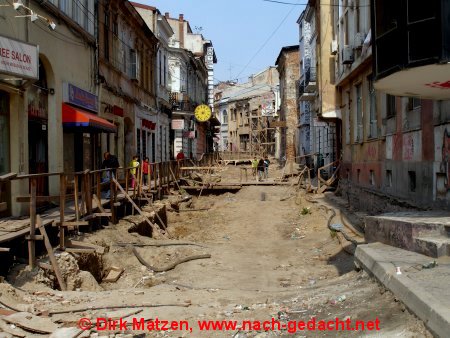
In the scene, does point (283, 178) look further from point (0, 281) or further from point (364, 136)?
point (0, 281)

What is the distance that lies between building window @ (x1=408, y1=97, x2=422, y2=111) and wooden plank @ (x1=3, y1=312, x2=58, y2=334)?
8328 mm

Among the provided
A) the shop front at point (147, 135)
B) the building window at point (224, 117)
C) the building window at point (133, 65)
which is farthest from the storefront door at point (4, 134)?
the building window at point (224, 117)

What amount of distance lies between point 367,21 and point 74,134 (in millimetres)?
9531

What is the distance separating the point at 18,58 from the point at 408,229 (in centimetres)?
796

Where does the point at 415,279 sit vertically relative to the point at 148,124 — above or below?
below

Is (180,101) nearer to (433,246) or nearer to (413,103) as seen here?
(413,103)

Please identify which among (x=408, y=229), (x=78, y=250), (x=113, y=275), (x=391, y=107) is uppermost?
(x=391, y=107)

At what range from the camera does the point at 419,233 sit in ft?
22.1

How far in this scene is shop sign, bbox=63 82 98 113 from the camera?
15.3 m

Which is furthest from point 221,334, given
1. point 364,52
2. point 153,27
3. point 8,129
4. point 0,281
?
point 153,27

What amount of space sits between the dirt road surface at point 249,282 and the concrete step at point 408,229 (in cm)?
78

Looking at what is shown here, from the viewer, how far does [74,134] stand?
55.2 feet

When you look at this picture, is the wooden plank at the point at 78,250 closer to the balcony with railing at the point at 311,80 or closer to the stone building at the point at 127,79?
the stone building at the point at 127,79

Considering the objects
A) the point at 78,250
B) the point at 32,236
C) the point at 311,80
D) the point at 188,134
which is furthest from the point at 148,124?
the point at 32,236
